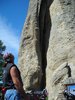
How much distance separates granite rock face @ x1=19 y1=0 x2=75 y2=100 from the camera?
34.4 feet

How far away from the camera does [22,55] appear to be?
1241 centimetres

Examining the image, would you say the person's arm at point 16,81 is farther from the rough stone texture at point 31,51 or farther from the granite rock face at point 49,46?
the rough stone texture at point 31,51

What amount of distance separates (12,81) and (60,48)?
211 inches

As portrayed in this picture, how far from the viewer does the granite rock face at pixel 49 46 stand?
10500 millimetres

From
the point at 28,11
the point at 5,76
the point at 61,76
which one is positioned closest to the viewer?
the point at 5,76

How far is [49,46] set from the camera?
39.3ft

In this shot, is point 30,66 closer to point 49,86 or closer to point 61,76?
point 49,86

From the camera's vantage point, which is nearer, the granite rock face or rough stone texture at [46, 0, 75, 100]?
rough stone texture at [46, 0, 75, 100]

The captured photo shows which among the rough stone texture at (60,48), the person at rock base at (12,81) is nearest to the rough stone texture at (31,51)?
the rough stone texture at (60,48)

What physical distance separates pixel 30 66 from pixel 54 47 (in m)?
1.17

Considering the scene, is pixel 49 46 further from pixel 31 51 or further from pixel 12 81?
pixel 12 81

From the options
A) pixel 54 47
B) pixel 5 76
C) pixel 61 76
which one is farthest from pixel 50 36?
pixel 5 76

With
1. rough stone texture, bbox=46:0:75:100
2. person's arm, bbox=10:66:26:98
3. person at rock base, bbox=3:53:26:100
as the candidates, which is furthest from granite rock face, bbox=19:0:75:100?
person's arm, bbox=10:66:26:98

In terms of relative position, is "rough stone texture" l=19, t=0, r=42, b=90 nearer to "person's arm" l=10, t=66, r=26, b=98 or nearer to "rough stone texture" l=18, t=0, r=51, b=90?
"rough stone texture" l=18, t=0, r=51, b=90
